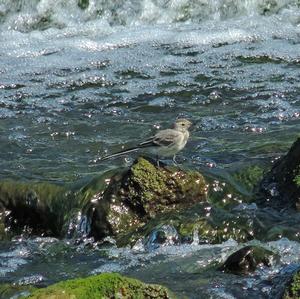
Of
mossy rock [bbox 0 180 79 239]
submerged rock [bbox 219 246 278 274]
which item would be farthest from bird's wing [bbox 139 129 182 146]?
submerged rock [bbox 219 246 278 274]

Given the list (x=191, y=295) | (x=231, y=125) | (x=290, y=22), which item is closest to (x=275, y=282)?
(x=191, y=295)

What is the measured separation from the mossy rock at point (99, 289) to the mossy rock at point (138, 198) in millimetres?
2861

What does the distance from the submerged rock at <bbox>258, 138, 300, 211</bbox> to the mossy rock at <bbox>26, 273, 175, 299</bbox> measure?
3232 mm

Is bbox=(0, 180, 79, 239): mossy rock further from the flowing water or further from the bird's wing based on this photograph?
the bird's wing

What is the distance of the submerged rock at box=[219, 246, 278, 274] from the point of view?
24.1 ft

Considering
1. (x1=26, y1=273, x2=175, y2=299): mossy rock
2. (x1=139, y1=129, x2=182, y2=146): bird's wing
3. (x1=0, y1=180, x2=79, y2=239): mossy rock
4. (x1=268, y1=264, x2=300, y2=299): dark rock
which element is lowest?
(x1=0, y1=180, x2=79, y2=239): mossy rock

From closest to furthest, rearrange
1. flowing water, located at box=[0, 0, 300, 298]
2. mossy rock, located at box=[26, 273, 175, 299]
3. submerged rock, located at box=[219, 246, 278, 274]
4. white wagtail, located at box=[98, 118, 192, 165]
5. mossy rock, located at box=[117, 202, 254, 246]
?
mossy rock, located at box=[26, 273, 175, 299] → submerged rock, located at box=[219, 246, 278, 274] → flowing water, located at box=[0, 0, 300, 298] → mossy rock, located at box=[117, 202, 254, 246] → white wagtail, located at box=[98, 118, 192, 165]

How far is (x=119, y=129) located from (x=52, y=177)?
2.03m

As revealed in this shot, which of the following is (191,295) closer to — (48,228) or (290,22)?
→ (48,228)

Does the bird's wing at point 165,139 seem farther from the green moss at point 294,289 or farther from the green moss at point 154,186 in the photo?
the green moss at point 294,289

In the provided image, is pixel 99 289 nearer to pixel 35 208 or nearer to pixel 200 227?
pixel 200 227

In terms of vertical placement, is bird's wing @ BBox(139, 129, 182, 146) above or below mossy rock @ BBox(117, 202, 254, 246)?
above

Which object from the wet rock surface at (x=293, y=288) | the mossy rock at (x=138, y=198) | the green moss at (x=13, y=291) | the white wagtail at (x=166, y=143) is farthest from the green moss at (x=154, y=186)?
the wet rock surface at (x=293, y=288)

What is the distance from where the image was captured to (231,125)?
11703 mm
